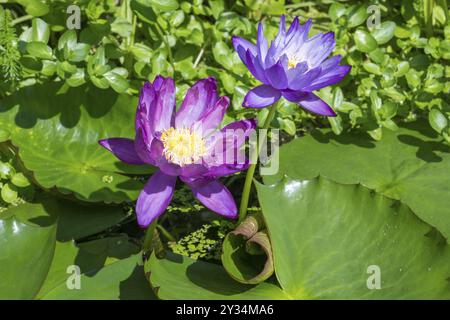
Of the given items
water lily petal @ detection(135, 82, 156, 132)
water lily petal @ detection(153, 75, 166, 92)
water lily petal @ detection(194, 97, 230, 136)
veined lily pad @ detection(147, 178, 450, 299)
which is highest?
water lily petal @ detection(153, 75, 166, 92)

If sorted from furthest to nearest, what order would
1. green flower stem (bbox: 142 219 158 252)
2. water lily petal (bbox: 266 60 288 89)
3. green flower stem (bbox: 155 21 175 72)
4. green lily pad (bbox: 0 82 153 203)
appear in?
1. green flower stem (bbox: 155 21 175 72)
2. green lily pad (bbox: 0 82 153 203)
3. green flower stem (bbox: 142 219 158 252)
4. water lily petal (bbox: 266 60 288 89)

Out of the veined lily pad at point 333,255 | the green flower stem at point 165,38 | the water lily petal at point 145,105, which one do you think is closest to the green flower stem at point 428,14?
the green flower stem at point 165,38

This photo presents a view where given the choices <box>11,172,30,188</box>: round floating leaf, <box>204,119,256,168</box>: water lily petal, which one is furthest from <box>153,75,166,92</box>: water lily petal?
<box>11,172,30,188</box>: round floating leaf

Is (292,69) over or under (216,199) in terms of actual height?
over

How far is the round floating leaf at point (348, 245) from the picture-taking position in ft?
6.37

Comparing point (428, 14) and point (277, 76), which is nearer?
point (277, 76)

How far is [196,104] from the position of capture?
2.01 metres

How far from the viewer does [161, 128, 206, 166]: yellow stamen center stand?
6.21 ft

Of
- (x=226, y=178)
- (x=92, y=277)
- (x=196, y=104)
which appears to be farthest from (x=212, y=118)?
(x=226, y=178)

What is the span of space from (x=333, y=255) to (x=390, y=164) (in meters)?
0.66

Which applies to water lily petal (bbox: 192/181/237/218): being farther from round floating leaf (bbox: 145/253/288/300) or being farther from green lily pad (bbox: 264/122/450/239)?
green lily pad (bbox: 264/122/450/239)

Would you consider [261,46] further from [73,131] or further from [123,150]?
[73,131]

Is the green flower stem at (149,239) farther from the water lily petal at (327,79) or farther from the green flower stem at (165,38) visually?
the green flower stem at (165,38)

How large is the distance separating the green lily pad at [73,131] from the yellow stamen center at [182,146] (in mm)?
446
